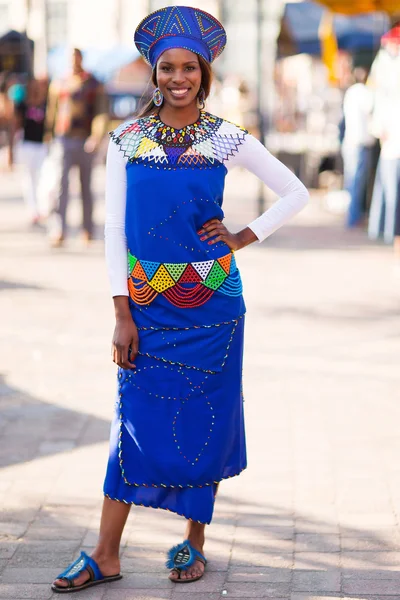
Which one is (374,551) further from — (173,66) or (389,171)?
(389,171)

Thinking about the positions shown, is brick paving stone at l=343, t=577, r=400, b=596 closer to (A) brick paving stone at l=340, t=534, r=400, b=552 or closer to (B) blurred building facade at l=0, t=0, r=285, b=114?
(A) brick paving stone at l=340, t=534, r=400, b=552

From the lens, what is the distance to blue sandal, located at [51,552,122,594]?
149 inches

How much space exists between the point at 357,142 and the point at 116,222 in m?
10.3

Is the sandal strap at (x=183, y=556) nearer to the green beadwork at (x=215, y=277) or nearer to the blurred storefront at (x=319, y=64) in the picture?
the green beadwork at (x=215, y=277)

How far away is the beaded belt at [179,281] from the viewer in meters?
3.66

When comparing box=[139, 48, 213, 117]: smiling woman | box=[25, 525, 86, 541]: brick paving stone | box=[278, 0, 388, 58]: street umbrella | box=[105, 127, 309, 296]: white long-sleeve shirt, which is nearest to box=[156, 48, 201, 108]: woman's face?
box=[139, 48, 213, 117]: smiling woman

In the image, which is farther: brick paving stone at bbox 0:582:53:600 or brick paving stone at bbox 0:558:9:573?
brick paving stone at bbox 0:558:9:573

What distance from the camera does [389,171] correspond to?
10750 mm

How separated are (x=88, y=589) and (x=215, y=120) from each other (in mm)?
1614

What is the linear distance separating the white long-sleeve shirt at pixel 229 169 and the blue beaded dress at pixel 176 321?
0.10 feet

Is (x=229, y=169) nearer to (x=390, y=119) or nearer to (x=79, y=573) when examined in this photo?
(x=79, y=573)

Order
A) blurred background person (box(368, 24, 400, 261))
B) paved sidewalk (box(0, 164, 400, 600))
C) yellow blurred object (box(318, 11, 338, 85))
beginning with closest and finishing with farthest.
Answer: paved sidewalk (box(0, 164, 400, 600))
blurred background person (box(368, 24, 400, 261))
yellow blurred object (box(318, 11, 338, 85))

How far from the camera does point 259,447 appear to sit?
5375mm

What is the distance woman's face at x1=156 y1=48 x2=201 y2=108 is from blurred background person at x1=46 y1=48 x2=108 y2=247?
24.8 ft
